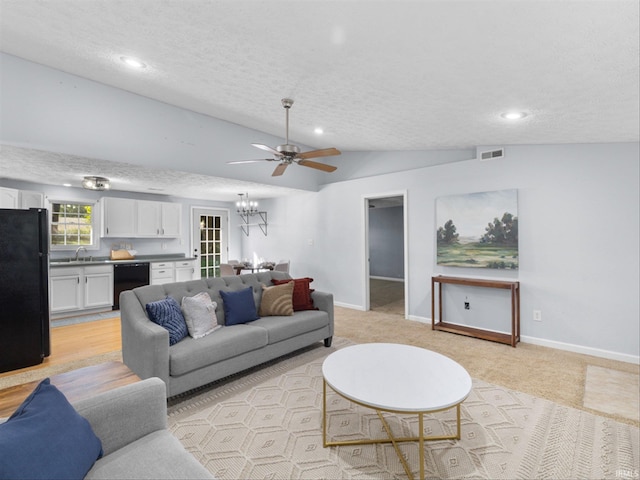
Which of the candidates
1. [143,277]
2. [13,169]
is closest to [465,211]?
[143,277]

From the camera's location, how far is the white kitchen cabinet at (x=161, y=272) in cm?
582

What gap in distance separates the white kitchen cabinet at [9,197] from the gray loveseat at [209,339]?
10.4 feet

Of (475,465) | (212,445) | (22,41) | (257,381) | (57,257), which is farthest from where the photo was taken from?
(57,257)

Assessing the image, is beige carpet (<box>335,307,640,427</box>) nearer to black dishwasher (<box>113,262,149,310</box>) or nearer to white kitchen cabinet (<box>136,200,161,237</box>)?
black dishwasher (<box>113,262,149,310</box>)

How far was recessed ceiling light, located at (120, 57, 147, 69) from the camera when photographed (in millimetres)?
2709

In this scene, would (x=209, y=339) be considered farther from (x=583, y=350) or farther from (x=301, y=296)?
(x=583, y=350)

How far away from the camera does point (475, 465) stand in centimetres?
183

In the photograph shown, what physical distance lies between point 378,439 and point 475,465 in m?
0.57

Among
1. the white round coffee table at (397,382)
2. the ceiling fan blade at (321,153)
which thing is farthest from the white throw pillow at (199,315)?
the ceiling fan blade at (321,153)

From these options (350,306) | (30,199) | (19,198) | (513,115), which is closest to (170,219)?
(30,199)

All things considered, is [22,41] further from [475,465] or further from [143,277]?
[475,465]

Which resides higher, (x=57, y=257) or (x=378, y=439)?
(x=57, y=257)

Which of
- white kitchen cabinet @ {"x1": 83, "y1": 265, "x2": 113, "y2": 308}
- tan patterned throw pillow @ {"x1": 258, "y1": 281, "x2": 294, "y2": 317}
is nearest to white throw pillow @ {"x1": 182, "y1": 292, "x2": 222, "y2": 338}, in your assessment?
tan patterned throw pillow @ {"x1": 258, "y1": 281, "x2": 294, "y2": 317}

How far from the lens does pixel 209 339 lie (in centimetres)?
271
